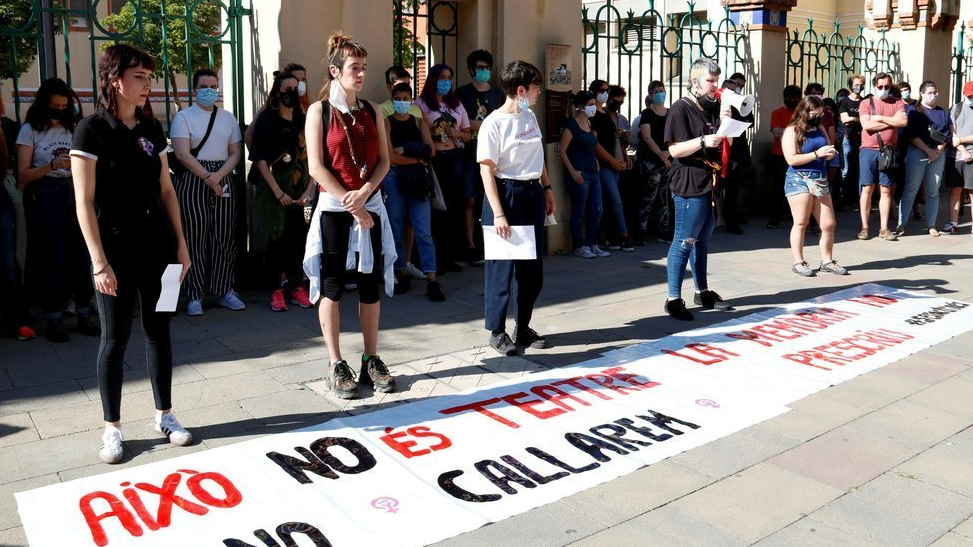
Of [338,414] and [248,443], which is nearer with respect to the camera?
[248,443]

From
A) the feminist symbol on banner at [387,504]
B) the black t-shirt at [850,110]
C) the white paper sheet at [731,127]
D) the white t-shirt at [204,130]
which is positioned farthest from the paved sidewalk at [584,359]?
the black t-shirt at [850,110]

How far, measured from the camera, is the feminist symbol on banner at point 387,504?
4070 millimetres

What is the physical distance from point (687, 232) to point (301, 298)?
3.15 meters

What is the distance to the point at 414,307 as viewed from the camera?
790cm

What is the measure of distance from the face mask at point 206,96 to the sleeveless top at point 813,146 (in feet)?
17.2

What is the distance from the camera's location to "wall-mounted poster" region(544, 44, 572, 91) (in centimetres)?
1013

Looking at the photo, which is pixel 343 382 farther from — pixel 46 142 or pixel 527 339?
A: pixel 46 142

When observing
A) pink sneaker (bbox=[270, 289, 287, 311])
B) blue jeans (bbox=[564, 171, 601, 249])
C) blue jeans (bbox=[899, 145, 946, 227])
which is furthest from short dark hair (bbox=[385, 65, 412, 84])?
blue jeans (bbox=[899, 145, 946, 227])

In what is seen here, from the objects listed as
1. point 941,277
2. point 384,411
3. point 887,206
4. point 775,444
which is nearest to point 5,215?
point 384,411

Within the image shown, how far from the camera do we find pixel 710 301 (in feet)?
25.7

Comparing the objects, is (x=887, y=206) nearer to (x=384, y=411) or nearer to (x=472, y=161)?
(x=472, y=161)

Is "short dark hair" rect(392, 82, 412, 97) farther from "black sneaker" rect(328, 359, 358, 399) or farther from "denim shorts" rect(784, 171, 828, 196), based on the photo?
"denim shorts" rect(784, 171, 828, 196)

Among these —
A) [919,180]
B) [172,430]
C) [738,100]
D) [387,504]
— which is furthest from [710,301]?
[919,180]

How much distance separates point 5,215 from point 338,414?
3.22 meters
